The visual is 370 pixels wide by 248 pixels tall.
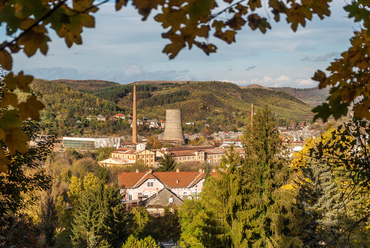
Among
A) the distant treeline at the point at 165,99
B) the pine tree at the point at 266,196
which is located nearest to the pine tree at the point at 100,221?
the pine tree at the point at 266,196

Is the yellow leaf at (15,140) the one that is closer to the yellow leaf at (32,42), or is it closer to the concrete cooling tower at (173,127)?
the yellow leaf at (32,42)

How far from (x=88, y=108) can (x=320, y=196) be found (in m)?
99.7

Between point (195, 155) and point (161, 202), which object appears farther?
point (195, 155)

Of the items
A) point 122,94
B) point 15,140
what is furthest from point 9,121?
point 122,94

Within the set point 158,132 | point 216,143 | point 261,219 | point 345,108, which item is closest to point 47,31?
point 345,108

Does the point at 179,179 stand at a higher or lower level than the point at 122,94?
lower

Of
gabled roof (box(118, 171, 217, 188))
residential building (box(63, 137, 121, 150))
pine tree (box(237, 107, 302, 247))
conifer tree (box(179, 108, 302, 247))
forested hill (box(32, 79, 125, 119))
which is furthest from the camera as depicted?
forested hill (box(32, 79, 125, 119))

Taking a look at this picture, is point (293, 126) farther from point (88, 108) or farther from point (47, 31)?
point (47, 31)

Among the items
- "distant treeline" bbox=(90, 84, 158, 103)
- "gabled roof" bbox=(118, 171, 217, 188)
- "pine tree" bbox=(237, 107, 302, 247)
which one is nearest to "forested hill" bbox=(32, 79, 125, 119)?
"distant treeline" bbox=(90, 84, 158, 103)

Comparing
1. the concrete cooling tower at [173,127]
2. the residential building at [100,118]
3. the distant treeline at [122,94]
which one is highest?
the distant treeline at [122,94]

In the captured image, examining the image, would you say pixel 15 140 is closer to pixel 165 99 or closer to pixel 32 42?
pixel 32 42

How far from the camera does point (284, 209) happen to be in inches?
471

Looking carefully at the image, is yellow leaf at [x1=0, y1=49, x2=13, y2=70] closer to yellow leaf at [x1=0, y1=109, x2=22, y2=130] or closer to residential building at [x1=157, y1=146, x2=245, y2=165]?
yellow leaf at [x1=0, y1=109, x2=22, y2=130]

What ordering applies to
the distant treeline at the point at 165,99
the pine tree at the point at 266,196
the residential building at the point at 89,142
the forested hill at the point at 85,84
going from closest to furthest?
the pine tree at the point at 266,196, the residential building at the point at 89,142, the distant treeline at the point at 165,99, the forested hill at the point at 85,84
